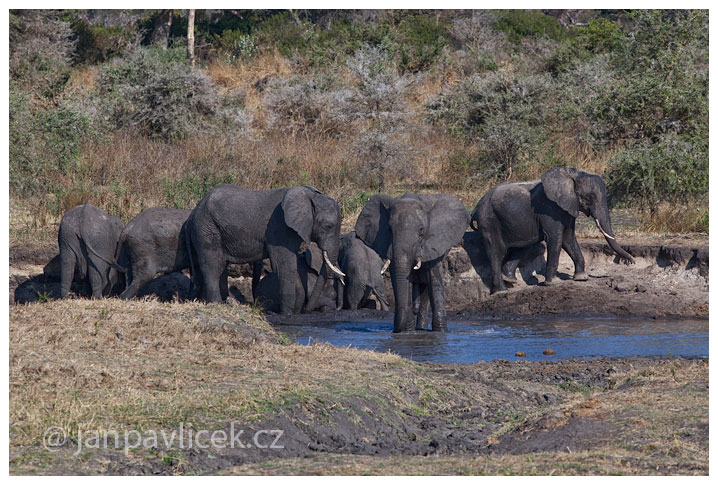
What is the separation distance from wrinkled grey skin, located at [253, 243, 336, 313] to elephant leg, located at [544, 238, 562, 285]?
10.5 feet

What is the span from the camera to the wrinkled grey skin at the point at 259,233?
14211mm

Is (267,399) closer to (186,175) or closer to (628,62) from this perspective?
(186,175)

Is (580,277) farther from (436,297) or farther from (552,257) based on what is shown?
(436,297)

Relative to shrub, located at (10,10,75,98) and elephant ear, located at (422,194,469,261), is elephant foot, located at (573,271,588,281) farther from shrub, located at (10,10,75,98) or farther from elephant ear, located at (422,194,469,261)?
shrub, located at (10,10,75,98)

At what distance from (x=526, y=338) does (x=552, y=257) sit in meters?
3.30

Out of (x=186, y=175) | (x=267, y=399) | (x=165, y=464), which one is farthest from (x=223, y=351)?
(x=186, y=175)

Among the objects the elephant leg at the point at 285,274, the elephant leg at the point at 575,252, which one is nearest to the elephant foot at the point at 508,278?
the elephant leg at the point at 575,252

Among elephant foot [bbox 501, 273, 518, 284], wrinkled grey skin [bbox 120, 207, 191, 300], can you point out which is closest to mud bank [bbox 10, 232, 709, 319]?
elephant foot [bbox 501, 273, 518, 284]

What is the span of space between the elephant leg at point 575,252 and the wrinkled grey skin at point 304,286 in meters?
3.59

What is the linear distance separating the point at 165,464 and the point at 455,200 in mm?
7554

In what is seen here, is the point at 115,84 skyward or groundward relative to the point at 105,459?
skyward

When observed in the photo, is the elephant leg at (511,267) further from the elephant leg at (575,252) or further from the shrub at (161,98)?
the shrub at (161,98)

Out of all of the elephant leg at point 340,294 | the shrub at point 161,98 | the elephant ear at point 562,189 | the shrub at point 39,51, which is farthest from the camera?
the shrub at point 39,51

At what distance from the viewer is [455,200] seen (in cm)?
1288
